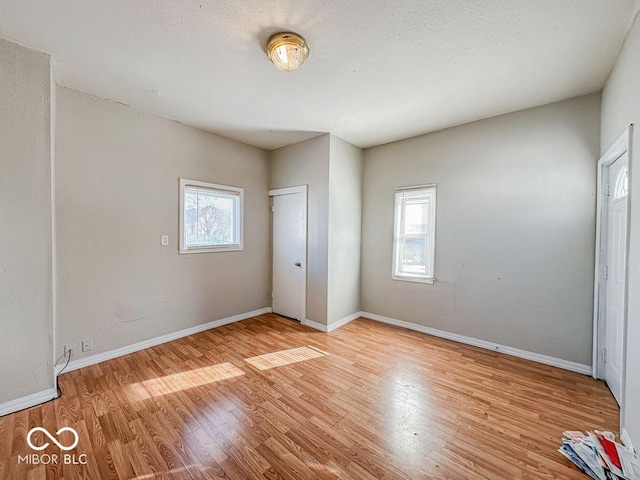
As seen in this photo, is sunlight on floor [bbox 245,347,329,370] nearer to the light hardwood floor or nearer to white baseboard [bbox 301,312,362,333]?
the light hardwood floor

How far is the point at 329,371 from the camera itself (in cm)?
253

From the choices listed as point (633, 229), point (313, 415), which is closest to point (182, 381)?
point (313, 415)

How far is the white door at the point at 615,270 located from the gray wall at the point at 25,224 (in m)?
4.54

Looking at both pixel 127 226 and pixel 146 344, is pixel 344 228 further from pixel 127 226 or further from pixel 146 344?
pixel 146 344

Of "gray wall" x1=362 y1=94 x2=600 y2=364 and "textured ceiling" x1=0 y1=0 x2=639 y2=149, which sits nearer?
"textured ceiling" x1=0 y1=0 x2=639 y2=149

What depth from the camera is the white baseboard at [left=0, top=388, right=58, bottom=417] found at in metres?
1.85

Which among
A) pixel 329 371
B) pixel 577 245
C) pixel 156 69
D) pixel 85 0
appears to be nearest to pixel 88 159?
pixel 156 69

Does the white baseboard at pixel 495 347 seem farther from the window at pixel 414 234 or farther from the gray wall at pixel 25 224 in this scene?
the gray wall at pixel 25 224

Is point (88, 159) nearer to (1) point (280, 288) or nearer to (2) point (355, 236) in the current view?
(1) point (280, 288)

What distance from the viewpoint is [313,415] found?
1898mm

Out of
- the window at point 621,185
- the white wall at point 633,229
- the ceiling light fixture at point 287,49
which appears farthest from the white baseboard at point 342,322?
the window at point 621,185

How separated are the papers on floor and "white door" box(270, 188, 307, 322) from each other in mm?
2908

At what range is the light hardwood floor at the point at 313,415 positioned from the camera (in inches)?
58.6

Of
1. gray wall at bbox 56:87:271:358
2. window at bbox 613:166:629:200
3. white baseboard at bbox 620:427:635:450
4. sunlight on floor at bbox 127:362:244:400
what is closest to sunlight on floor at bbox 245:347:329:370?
sunlight on floor at bbox 127:362:244:400
